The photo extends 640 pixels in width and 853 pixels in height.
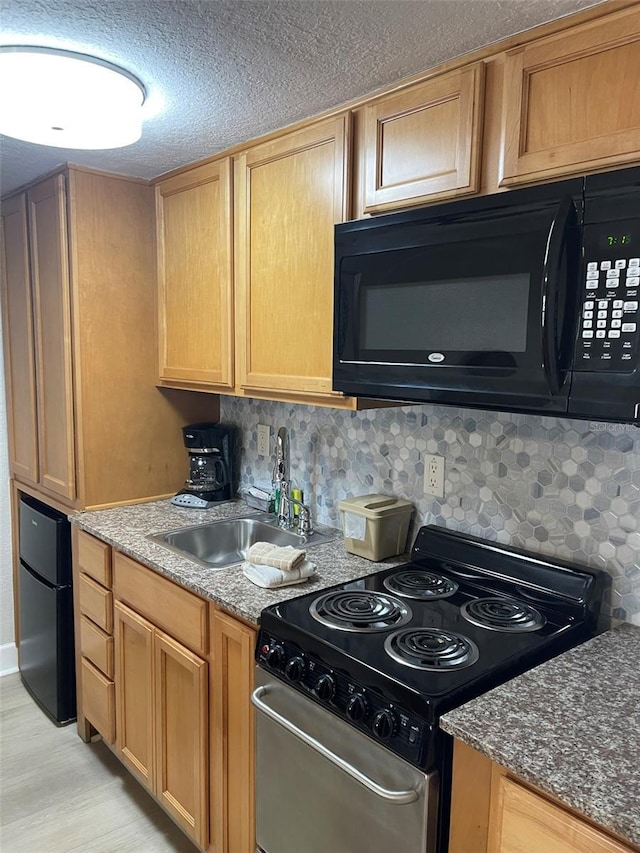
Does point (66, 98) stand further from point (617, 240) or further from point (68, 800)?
point (68, 800)

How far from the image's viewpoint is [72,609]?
2.57 m

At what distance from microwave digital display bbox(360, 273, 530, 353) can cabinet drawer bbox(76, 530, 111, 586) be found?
1.27 meters

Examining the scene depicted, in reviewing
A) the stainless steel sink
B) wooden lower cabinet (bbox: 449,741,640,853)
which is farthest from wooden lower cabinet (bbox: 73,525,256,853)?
wooden lower cabinet (bbox: 449,741,640,853)

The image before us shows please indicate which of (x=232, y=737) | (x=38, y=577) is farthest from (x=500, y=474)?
(x=38, y=577)

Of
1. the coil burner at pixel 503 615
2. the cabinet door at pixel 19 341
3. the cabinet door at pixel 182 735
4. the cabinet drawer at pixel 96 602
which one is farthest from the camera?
the cabinet door at pixel 19 341

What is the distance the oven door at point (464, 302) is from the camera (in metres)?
1.20

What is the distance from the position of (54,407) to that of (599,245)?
81.6 inches

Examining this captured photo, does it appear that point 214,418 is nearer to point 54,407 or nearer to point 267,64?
point 54,407

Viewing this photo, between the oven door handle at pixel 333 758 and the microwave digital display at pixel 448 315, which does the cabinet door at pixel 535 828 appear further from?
the microwave digital display at pixel 448 315

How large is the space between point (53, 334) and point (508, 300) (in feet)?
6.08

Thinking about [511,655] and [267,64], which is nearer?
[511,655]

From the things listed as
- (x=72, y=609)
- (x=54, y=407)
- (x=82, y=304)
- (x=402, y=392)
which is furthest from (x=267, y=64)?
(x=72, y=609)

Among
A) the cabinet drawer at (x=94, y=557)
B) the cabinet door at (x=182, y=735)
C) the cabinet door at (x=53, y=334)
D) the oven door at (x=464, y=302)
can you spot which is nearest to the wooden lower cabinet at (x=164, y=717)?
the cabinet door at (x=182, y=735)

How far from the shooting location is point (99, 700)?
240 centimetres
